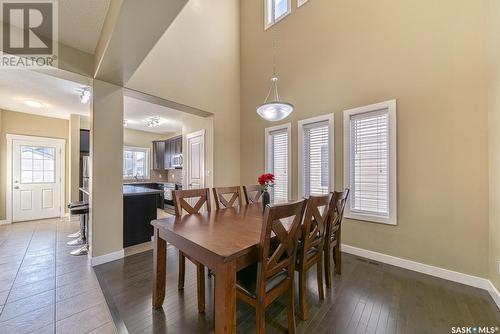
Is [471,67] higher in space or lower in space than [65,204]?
higher

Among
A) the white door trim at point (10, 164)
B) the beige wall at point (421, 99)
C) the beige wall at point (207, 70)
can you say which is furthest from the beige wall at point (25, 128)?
the beige wall at point (421, 99)

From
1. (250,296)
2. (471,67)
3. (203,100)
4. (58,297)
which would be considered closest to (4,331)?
(58,297)

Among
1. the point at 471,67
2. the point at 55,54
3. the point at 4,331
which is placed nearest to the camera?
the point at 4,331

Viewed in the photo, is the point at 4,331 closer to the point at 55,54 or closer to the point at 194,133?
the point at 55,54

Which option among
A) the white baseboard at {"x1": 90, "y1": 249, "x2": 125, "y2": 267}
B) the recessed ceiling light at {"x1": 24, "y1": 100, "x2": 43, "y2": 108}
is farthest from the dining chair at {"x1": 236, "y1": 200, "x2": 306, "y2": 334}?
the recessed ceiling light at {"x1": 24, "y1": 100, "x2": 43, "y2": 108}

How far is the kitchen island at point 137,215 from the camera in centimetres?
326

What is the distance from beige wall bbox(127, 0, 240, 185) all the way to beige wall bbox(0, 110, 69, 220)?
4020 millimetres

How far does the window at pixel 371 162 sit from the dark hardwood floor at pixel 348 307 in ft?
2.68

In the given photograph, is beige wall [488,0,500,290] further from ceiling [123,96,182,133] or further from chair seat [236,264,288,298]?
ceiling [123,96,182,133]

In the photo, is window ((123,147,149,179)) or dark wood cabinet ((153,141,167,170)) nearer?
window ((123,147,149,179))

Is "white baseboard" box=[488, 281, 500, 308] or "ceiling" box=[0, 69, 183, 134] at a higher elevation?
"ceiling" box=[0, 69, 183, 134]

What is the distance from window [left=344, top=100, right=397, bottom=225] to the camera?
268 centimetres

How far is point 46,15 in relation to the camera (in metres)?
2.11

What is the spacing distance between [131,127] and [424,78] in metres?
7.36
